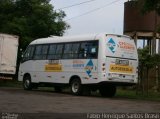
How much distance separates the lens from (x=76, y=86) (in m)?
25.6

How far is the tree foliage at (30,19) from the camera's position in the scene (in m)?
41.0

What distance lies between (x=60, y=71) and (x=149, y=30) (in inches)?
366

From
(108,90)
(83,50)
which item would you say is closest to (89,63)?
(83,50)

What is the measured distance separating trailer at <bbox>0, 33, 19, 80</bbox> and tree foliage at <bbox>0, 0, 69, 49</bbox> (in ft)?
21.5

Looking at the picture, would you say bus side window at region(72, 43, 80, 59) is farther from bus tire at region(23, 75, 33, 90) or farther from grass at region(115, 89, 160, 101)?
bus tire at region(23, 75, 33, 90)

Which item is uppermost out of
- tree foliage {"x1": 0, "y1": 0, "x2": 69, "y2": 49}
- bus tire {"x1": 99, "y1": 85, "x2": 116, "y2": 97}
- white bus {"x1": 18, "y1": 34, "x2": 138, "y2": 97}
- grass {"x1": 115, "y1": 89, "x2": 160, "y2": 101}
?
tree foliage {"x1": 0, "y1": 0, "x2": 69, "y2": 49}

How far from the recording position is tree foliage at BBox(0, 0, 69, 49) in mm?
41000

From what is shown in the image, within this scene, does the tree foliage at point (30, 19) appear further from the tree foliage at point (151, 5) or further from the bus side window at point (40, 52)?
the tree foliage at point (151, 5)

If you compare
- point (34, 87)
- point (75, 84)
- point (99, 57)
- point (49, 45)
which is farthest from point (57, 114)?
point (34, 87)

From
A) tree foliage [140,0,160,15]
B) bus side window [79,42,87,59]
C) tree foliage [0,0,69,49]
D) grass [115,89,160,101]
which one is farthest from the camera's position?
tree foliage [0,0,69,49]

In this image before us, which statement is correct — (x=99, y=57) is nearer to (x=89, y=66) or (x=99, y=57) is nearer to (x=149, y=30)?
(x=89, y=66)

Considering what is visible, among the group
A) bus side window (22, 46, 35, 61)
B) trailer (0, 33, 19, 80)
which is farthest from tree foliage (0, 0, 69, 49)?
bus side window (22, 46, 35, 61)

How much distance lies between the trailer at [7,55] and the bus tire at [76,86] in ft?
28.3

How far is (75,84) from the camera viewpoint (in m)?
25.7
